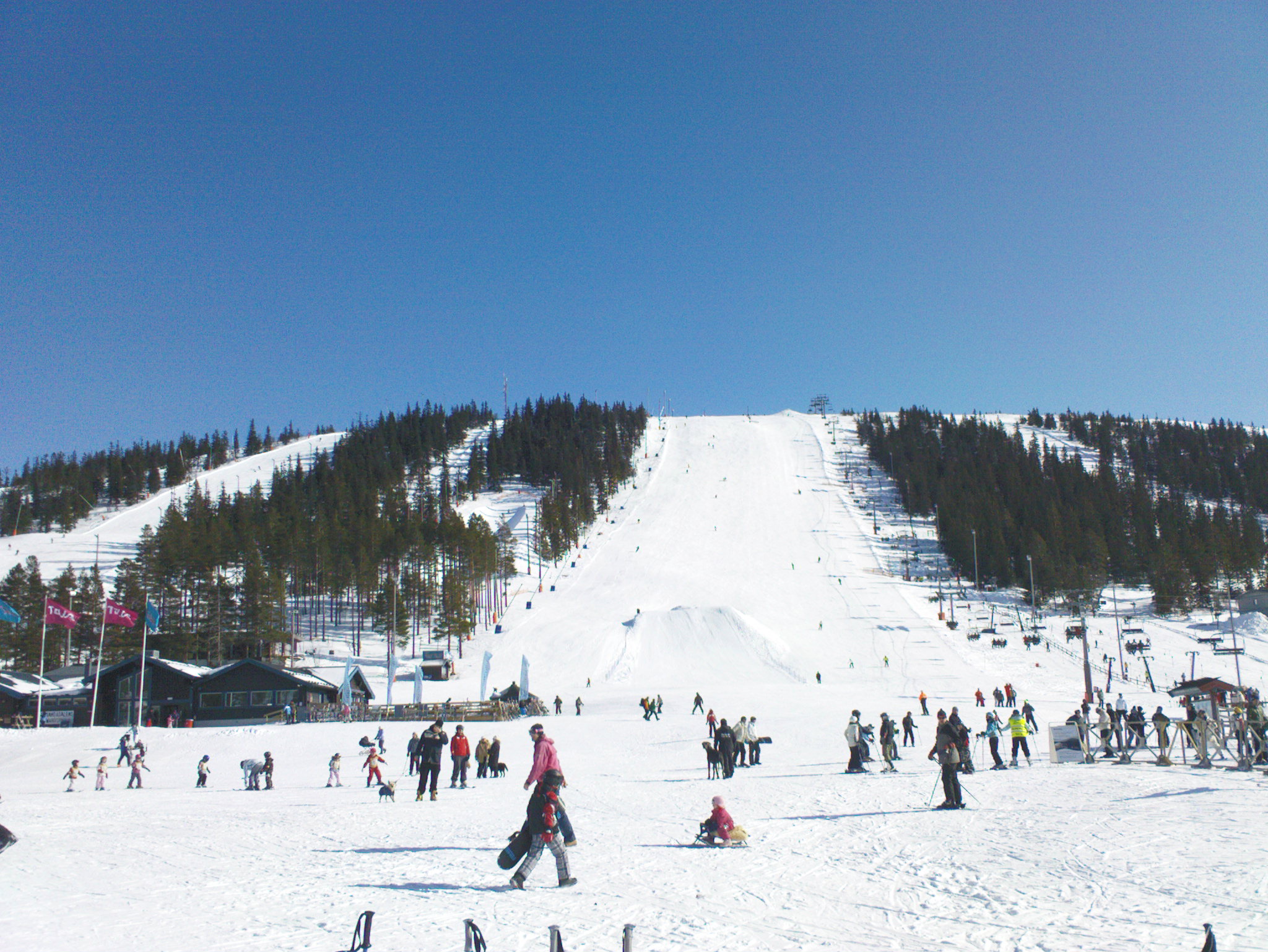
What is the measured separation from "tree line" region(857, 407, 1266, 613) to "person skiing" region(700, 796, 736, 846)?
74.6 meters

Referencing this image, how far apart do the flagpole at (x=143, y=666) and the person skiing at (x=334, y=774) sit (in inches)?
616

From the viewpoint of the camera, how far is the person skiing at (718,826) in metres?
10.5

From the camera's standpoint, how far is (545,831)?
802 centimetres

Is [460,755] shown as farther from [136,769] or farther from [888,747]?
[136,769]

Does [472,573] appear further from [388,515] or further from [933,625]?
[933,625]

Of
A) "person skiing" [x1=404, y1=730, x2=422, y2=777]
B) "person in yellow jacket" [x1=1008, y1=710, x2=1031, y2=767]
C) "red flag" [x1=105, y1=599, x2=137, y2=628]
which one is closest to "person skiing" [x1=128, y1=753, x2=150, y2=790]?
"person skiing" [x1=404, y1=730, x2=422, y2=777]

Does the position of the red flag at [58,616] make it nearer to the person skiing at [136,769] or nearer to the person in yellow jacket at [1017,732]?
the person skiing at [136,769]

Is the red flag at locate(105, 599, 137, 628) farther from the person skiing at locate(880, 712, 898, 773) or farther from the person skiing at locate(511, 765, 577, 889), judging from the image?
the person skiing at locate(511, 765, 577, 889)

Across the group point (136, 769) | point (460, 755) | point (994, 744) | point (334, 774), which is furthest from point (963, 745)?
point (136, 769)

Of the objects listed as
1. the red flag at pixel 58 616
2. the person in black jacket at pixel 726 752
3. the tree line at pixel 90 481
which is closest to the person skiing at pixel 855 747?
the person in black jacket at pixel 726 752

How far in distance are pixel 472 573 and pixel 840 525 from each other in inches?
1902

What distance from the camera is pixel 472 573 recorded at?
73.9 metres

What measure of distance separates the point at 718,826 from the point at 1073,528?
3765 inches

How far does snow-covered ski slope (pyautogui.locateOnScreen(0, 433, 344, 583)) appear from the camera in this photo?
93000mm
